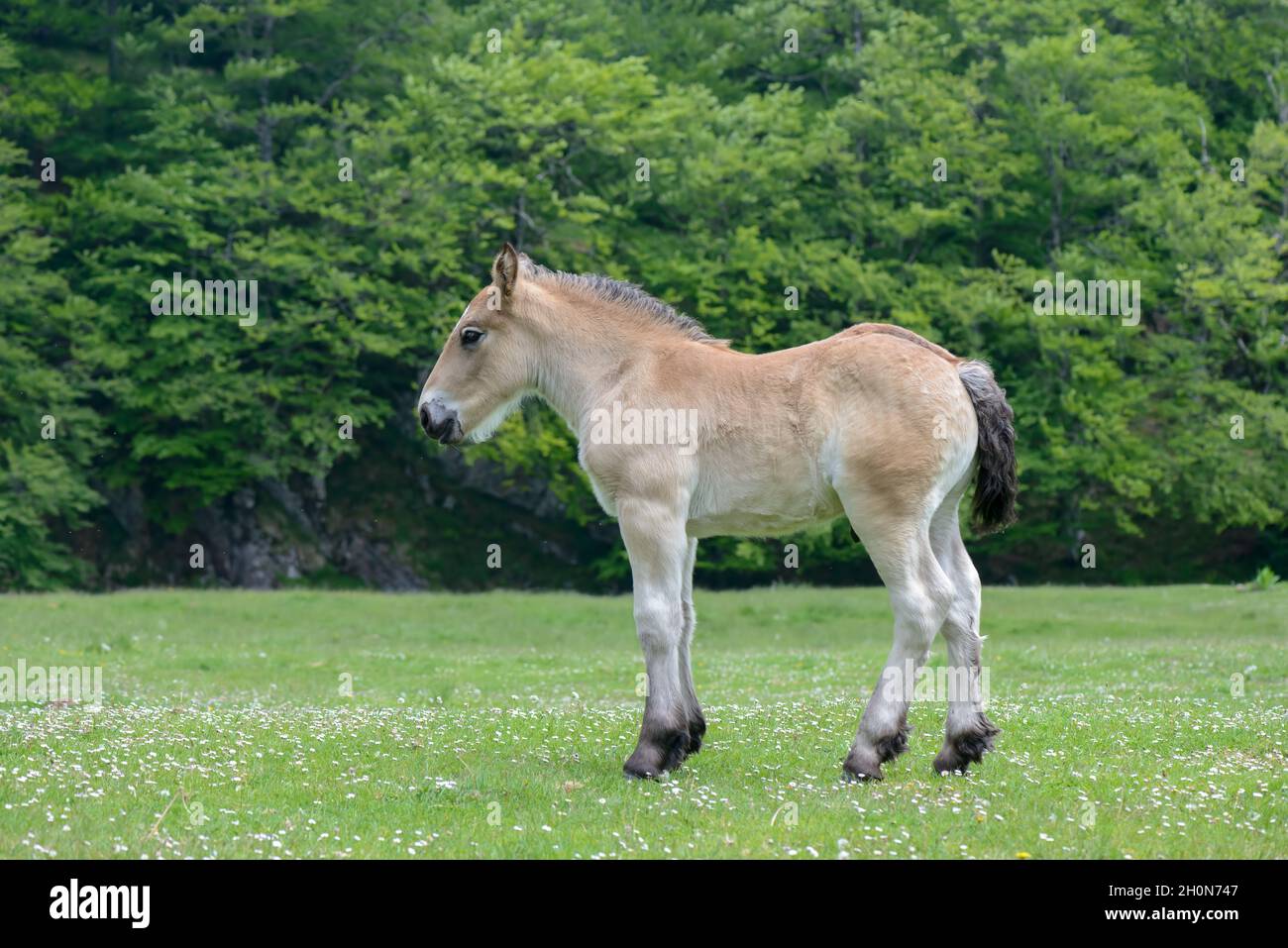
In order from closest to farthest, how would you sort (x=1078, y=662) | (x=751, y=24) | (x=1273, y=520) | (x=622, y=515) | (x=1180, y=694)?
(x=622, y=515) < (x=1180, y=694) < (x=1078, y=662) < (x=1273, y=520) < (x=751, y=24)

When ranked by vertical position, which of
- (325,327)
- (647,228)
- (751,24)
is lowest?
(325,327)

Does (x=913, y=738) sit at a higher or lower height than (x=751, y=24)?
lower

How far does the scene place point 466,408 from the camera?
12523 mm

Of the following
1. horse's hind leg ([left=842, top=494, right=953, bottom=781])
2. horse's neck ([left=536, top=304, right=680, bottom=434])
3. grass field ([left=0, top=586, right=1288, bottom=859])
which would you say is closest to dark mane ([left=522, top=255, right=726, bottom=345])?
horse's neck ([left=536, top=304, right=680, bottom=434])

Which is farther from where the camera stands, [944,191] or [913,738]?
[944,191]

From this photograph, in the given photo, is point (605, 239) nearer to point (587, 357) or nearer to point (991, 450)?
point (587, 357)

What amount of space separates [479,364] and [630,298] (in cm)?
149

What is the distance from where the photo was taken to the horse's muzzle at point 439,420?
1244 centimetres

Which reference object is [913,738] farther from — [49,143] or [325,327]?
[49,143]

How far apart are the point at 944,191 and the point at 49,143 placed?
105 ft

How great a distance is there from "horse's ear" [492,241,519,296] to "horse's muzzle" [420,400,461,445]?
3.80 feet

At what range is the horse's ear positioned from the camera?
12.2 metres

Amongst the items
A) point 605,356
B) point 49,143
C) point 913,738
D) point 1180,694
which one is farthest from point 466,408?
point 49,143

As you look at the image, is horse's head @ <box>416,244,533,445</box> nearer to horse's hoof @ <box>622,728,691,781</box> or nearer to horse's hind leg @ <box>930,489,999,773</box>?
horse's hoof @ <box>622,728,691,781</box>
